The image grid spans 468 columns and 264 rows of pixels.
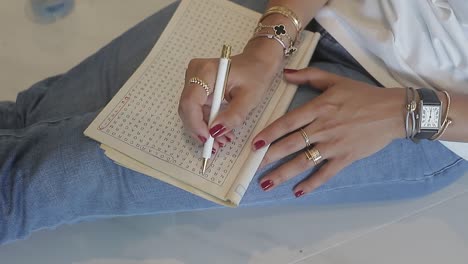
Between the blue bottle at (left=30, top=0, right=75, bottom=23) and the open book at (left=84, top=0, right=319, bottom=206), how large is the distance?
0.49 m

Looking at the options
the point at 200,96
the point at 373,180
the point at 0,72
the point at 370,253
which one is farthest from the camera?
the point at 0,72

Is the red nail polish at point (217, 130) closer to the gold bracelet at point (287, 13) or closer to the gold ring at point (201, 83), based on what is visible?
the gold ring at point (201, 83)

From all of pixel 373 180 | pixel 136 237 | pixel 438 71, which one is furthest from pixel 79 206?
pixel 438 71

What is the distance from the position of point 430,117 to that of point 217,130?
314mm

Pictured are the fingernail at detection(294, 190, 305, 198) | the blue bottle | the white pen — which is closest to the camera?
the white pen

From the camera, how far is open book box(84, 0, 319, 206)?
A: 0.74 m

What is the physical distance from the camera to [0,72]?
1185 millimetres

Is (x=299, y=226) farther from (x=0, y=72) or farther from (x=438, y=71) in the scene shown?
(x=0, y=72)

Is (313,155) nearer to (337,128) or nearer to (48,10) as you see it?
(337,128)

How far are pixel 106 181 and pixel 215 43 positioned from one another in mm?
315

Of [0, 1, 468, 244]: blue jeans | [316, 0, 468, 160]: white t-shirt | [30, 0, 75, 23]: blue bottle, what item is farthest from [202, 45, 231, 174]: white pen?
[30, 0, 75, 23]: blue bottle

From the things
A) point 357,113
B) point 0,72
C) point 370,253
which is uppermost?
point 357,113

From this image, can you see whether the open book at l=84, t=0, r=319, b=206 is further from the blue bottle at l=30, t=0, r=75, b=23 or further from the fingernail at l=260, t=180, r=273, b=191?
the blue bottle at l=30, t=0, r=75, b=23

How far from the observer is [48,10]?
1272 mm
